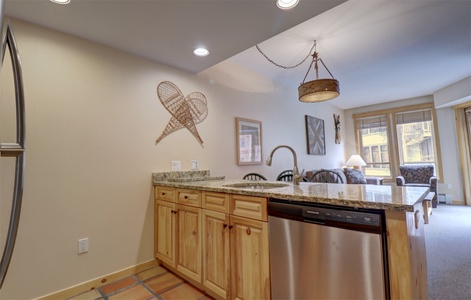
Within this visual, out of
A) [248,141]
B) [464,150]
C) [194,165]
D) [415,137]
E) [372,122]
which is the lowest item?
[194,165]

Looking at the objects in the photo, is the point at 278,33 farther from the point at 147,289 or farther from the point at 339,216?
the point at 147,289

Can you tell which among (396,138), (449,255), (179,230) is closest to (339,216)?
(179,230)

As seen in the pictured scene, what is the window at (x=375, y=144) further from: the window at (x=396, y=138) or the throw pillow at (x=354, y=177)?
the throw pillow at (x=354, y=177)

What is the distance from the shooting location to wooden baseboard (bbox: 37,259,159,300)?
186cm

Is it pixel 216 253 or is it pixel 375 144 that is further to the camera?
pixel 375 144

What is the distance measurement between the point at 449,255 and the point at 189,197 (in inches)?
118

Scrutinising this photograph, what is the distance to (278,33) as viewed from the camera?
2.09 m

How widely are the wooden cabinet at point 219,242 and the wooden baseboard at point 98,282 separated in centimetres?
26

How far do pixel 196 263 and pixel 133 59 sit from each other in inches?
86.0

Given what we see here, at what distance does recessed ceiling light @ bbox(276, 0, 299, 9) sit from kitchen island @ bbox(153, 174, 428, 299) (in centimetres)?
138

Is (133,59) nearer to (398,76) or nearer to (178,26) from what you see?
(178,26)

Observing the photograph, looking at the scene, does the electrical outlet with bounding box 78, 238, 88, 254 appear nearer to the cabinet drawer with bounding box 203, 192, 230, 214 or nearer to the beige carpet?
the cabinet drawer with bounding box 203, 192, 230, 214

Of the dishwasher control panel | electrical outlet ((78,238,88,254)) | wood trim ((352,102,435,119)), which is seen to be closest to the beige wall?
electrical outlet ((78,238,88,254))

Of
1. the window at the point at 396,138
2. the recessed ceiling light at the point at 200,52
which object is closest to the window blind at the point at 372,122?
the window at the point at 396,138
